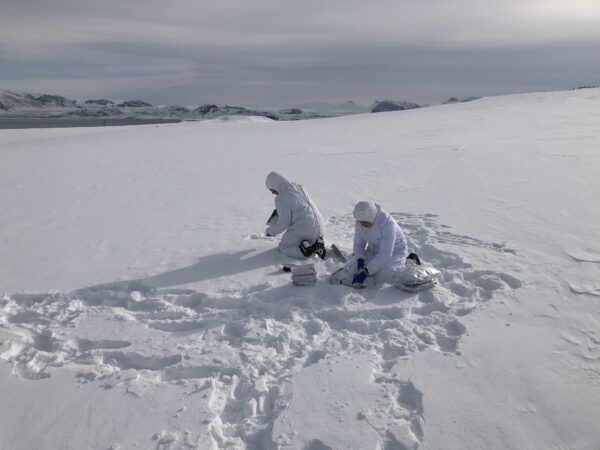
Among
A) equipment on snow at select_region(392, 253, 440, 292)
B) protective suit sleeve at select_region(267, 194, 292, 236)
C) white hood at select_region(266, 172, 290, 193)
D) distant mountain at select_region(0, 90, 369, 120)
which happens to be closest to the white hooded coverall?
equipment on snow at select_region(392, 253, 440, 292)

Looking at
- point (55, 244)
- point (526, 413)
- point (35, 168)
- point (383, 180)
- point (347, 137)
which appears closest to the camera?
point (526, 413)

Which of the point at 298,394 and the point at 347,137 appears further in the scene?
the point at 347,137

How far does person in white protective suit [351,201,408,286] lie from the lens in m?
4.79

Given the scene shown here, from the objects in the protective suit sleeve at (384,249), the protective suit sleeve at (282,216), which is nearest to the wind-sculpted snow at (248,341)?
the protective suit sleeve at (384,249)

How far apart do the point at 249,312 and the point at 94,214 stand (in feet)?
16.3

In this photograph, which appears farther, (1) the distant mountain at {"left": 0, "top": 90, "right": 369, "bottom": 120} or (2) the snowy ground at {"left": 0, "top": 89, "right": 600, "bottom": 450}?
(1) the distant mountain at {"left": 0, "top": 90, "right": 369, "bottom": 120}

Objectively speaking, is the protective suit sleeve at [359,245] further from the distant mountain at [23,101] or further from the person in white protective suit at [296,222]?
the distant mountain at [23,101]

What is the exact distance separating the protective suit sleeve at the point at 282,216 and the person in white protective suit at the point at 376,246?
106 cm

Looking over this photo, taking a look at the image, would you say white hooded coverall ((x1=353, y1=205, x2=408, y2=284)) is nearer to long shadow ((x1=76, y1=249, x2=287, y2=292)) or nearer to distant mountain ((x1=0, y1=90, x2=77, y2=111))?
long shadow ((x1=76, y1=249, x2=287, y2=292))

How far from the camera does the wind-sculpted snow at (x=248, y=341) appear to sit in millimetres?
3074

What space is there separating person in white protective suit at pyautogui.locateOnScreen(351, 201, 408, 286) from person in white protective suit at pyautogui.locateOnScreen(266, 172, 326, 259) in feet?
2.65

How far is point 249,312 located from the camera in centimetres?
446

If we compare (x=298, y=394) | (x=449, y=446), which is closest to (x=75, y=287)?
(x=298, y=394)

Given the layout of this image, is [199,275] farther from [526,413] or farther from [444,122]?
[444,122]
